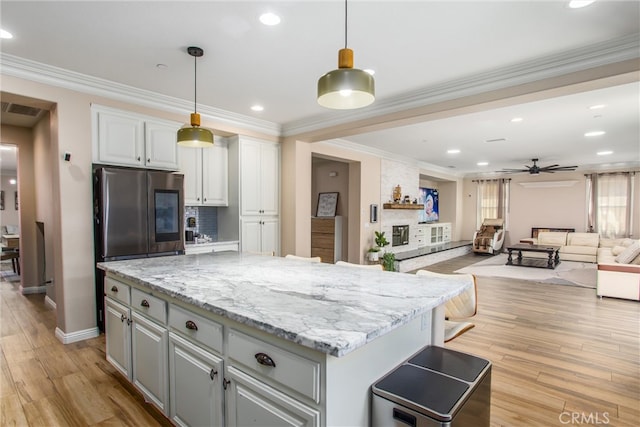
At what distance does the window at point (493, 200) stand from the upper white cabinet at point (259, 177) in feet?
28.9

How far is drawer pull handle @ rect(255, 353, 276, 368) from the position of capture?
1.30 m

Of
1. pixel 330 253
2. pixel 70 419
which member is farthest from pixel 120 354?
pixel 330 253

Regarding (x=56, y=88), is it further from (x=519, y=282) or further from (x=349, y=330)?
(x=519, y=282)

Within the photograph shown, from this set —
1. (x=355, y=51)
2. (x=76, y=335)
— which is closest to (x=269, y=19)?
(x=355, y=51)

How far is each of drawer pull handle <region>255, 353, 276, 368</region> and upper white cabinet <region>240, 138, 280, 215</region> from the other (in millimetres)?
3629

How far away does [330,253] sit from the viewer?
7.51 m

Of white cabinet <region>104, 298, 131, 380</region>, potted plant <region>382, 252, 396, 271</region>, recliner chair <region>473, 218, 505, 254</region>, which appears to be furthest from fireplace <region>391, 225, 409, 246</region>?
white cabinet <region>104, 298, 131, 380</region>

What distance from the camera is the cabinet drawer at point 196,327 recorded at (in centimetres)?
157

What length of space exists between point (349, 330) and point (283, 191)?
430cm

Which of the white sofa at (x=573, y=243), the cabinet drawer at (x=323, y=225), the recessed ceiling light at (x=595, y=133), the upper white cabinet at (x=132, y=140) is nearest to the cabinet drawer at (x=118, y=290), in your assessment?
the upper white cabinet at (x=132, y=140)

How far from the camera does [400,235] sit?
27.9 feet

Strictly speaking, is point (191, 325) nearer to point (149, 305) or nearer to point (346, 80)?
point (149, 305)

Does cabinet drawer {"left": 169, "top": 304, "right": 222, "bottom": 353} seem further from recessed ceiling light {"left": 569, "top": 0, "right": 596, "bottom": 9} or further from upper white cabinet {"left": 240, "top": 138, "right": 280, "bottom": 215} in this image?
upper white cabinet {"left": 240, "top": 138, "right": 280, "bottom": 215}

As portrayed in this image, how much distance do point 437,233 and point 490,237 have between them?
1628 millimetres
